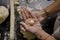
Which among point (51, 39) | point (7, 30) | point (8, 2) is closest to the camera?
point (51, 39)

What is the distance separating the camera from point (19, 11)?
926 mm

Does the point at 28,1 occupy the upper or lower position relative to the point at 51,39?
upper

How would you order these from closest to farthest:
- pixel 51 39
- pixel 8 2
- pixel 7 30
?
pixel 51 39 < pixel 7 30 < pixel 8 2

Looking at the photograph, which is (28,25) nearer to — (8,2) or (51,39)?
(51,39)

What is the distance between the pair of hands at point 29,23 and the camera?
824 mm

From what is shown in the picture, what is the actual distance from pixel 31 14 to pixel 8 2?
209 mm

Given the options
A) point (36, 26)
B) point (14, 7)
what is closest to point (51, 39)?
point (36, 26)

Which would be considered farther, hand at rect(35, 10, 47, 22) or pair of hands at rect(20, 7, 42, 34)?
hand at rect(35, 10, 47, 22)

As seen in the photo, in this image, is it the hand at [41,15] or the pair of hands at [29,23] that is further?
the hand at [41,15]

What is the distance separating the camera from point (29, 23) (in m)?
0.85

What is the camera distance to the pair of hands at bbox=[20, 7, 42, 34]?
2.70 feet

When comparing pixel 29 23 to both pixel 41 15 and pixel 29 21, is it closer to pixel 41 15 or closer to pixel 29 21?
pixel 29 21

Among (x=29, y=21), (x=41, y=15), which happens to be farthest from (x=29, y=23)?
(x=41, y=15)

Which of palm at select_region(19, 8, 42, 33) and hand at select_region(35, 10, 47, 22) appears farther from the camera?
hand at select_region(35, 10, 47, 22)
